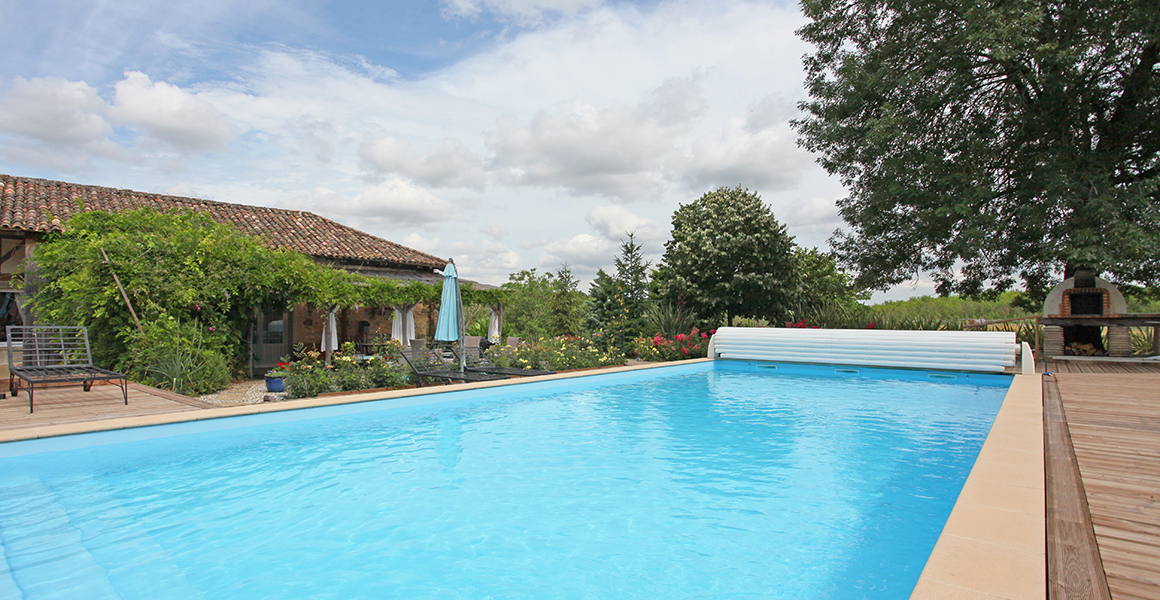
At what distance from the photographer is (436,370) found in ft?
31.0

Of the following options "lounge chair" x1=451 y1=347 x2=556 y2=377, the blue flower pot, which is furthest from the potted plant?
"lounge chair" x1=451 y1=347 x2=556 y2=377

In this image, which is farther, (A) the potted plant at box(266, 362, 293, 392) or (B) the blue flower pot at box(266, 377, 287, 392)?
(B) the blue flower pot at box(266, 377, 287, 392)

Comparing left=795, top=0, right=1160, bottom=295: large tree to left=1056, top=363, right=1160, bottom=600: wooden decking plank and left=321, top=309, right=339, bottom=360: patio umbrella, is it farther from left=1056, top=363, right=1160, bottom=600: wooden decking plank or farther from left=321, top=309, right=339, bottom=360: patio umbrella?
left=321, top=309, right=339, bottom=360: patio umbrella

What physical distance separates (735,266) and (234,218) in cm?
1497

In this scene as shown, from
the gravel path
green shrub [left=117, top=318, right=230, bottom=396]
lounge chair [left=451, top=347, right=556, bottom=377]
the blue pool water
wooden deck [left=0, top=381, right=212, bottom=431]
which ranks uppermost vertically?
green shrub [left=117, top=318, right=230, bottom=396]

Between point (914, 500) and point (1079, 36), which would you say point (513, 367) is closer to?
point (914, 500)

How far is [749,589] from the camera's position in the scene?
9.37 feet

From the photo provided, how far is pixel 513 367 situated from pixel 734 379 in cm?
433

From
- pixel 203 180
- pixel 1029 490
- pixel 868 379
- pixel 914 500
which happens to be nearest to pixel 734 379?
pixel 868 379

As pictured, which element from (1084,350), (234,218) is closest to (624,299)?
(1084,350)

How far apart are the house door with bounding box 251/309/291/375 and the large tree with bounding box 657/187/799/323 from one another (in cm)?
1024

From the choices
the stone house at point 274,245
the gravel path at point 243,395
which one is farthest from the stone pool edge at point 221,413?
the stone house at point 274,245

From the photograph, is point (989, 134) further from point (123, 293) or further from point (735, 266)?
point (123, 293)

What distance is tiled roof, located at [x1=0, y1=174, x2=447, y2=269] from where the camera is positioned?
500 inches
